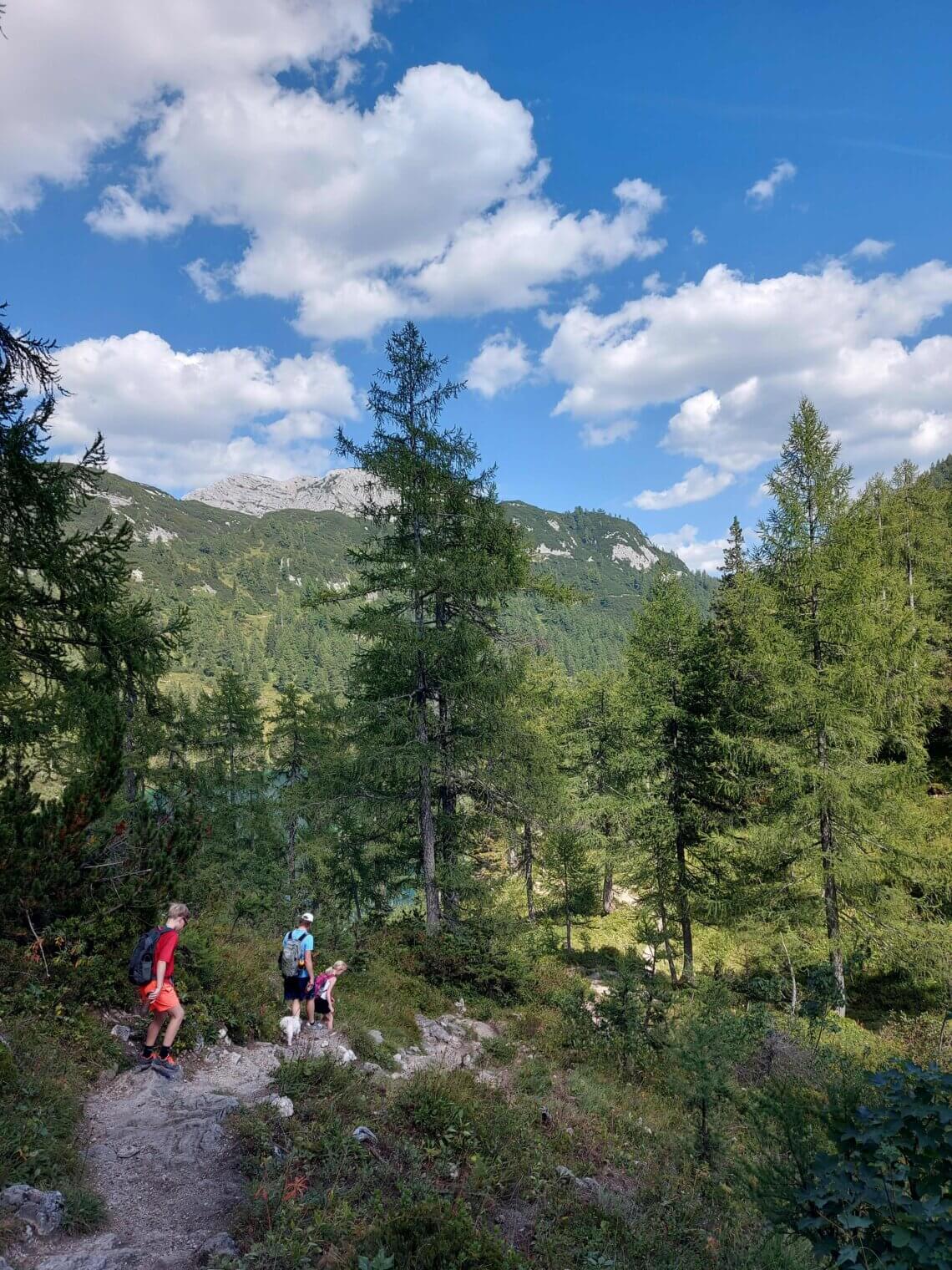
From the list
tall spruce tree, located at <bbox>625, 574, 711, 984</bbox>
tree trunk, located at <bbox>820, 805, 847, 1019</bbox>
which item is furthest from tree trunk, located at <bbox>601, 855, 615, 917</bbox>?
tree trunk, located at <bbox>820, 805, 847, 1019</bbox>

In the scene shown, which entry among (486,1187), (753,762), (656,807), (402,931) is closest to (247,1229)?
(486,1187)

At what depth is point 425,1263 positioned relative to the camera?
4.25 meters

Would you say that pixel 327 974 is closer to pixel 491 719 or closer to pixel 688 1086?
pixel 688 1086

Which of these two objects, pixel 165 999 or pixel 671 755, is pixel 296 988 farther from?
pixel 671 755

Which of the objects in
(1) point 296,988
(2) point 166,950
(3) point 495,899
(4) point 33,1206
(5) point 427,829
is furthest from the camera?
(3) point 495,899

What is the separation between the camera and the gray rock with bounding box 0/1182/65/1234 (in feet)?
14.6

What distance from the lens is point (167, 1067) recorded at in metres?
7.23

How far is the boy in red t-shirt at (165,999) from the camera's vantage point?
7176mm

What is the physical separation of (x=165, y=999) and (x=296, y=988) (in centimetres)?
279

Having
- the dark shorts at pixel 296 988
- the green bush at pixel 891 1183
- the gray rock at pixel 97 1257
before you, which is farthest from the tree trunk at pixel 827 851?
the gray rock at pixel 97 1257

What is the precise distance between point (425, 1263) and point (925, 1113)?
3.41m

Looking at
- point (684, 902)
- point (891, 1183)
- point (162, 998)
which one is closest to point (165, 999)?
point (162, 998)

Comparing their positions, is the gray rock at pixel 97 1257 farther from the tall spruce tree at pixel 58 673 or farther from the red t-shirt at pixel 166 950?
the tall spruce tree at pixel 58 673

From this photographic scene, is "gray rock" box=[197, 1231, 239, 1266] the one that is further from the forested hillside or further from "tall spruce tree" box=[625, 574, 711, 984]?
"tall spruce tree" box=[625, 574, 711, 984]
